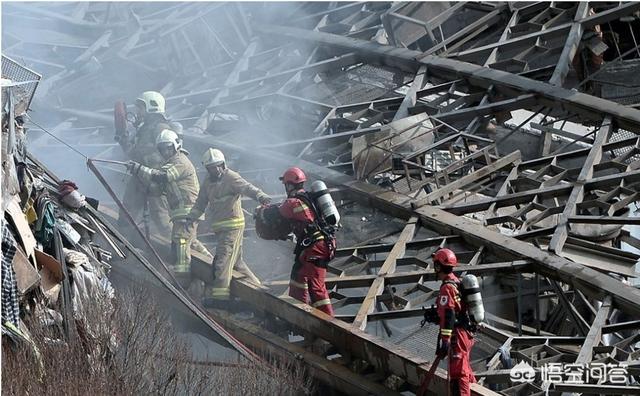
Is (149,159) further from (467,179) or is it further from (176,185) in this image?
(467,179)

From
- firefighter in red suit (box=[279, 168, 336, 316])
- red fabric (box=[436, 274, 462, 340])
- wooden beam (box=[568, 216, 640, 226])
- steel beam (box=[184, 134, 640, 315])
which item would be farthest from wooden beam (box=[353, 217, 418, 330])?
red fabric (box=[436, 274, 462, 340])

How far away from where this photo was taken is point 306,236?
15.6 metres

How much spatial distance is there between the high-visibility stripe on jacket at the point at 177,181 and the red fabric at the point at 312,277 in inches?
85.3

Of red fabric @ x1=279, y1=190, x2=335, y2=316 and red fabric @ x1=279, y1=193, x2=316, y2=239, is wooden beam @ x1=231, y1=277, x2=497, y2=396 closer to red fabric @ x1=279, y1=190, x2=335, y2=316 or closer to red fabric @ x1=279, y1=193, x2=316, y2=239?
red fabric @ x1=279, y1=190, x2=335, y2=316

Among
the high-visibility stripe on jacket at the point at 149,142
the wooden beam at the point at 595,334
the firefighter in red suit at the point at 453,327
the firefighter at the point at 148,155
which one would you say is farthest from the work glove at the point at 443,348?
the high-visibility stripe on jacket at the point at 149,142

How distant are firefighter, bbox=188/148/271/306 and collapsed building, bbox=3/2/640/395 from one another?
0.26 meters

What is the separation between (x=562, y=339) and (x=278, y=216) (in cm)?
375

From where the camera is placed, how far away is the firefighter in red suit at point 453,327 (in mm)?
13344

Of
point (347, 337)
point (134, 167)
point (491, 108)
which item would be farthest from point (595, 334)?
point (134, 167)

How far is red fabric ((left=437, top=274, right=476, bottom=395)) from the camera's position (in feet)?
43.9

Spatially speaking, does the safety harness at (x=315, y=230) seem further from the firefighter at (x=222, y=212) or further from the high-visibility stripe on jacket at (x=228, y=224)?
the high-visibility stripe on jacket at (x=228, y=224)

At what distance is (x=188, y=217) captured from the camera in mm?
17438

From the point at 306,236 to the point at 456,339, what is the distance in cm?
290

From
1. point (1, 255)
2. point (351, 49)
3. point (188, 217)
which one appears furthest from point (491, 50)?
point (1, 255)
